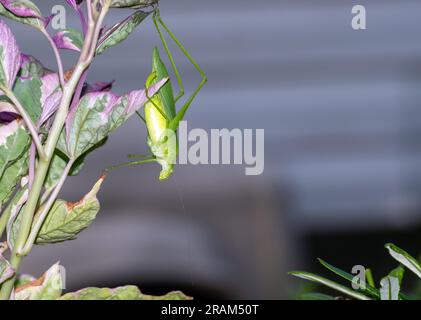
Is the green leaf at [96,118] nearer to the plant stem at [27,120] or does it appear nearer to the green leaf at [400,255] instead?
the plant stem at [27,120]

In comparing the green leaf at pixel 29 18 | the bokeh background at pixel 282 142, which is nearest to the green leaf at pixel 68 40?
the green leaf at pixel 29 18

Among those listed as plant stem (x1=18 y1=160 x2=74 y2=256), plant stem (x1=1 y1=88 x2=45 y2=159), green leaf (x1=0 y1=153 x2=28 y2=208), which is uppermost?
plant stem (x1=1 y1=88 x2=45 y2=159)

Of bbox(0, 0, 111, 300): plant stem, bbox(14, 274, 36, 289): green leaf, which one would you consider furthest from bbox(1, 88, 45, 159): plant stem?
bbox(14, 274, 36, 289): green leaf

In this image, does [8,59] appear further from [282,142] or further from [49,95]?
[282,142]

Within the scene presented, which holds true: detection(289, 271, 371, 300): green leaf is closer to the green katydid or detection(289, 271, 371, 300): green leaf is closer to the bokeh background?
the green katydid
